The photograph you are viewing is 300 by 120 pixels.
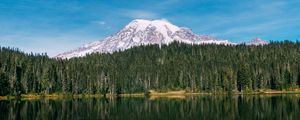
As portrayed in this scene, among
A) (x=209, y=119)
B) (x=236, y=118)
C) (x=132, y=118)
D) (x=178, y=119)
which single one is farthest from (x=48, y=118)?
(x=236, y=118)

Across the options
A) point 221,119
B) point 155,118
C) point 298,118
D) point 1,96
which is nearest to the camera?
point 298,118

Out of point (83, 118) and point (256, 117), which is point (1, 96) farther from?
point (256, 117)

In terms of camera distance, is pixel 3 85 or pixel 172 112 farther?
pixel 3 85

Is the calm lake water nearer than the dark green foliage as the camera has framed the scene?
Yes

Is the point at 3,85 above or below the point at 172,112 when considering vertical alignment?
above

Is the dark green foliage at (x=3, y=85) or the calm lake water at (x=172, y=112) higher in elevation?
the dark green foliage at (x=3, y=85)

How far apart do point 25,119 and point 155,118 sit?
2313 cm

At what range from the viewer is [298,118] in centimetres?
5816

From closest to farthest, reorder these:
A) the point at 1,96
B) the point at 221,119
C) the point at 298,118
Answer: the point at 298,118 < the point at 221,119 < the point at 1,96

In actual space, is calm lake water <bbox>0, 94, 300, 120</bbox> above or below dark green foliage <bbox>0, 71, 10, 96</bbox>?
below

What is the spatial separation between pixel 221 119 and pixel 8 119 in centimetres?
3765

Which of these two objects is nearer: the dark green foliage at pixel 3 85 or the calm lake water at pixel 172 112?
the calm lake water at pixel 172 112

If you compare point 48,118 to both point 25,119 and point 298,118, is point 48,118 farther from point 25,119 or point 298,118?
point 298,118

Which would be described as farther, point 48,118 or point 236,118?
point 48,118
